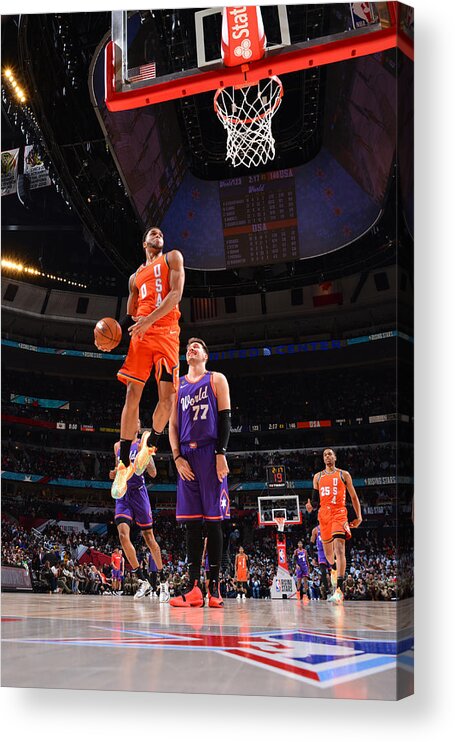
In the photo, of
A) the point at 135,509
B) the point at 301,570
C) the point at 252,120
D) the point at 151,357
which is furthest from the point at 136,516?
the point at 252,120

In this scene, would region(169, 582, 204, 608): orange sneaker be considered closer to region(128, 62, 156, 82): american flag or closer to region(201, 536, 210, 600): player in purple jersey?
region(201, 536, 210, 600): player in purple jersey

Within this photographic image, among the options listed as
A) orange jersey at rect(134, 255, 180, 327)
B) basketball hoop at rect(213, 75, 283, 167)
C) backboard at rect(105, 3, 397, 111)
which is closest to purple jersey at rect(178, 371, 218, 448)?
orange jersey at rect(134, 255, 180, 327)

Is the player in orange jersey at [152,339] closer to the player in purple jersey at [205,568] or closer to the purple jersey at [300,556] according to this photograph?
the player in purple jersey at [205,568]

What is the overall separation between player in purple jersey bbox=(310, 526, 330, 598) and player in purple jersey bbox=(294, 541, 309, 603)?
115mm

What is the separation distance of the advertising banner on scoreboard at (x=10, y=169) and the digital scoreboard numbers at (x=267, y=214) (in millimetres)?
1970

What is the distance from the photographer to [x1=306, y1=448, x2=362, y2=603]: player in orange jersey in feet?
25.9

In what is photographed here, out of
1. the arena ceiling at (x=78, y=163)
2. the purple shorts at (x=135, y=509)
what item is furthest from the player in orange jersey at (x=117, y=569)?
the arena ceiling at (x=78, y=163)

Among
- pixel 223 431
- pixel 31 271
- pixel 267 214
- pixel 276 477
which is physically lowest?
pixel 276 477

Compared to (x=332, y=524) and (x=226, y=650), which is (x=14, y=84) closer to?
(x=332, y=524)

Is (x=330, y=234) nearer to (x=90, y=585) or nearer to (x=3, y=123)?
(x=3, y=123)

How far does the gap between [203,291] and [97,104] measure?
1943mm

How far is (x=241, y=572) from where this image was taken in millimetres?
8211

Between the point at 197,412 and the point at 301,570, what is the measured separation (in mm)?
1615

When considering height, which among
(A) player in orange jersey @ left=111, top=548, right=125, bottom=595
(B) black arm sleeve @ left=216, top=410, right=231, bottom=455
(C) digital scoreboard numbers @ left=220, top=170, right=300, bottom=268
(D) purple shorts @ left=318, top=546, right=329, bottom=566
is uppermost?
(C) digital scoreboard numbers @ left=220, top=170, right=300, bottom=268
